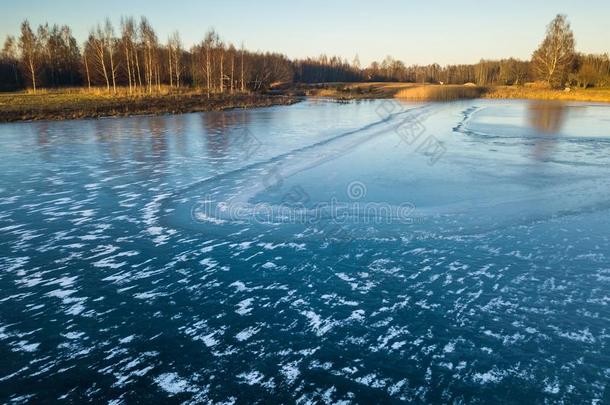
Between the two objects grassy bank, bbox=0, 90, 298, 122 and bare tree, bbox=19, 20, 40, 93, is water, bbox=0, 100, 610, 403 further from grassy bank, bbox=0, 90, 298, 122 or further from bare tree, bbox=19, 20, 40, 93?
bare tree, bbox=19, 20, 40, 93

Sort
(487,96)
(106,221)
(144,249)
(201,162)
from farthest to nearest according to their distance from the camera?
(487,96) < (201,162) < (106,221) < (144,249)

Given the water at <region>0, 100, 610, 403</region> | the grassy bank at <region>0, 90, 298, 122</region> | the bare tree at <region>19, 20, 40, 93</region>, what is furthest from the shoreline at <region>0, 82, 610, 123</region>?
the water at <region>0, 100, 610, 403</region>

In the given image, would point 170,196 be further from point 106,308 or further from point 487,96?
point 487,96

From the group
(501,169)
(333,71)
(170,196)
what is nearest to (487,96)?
(501,169)

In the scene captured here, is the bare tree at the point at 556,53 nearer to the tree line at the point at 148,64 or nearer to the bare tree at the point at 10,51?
the tree line at the point at 148,64

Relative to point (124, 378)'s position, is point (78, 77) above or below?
above

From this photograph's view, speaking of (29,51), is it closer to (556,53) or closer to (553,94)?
(553,94)
